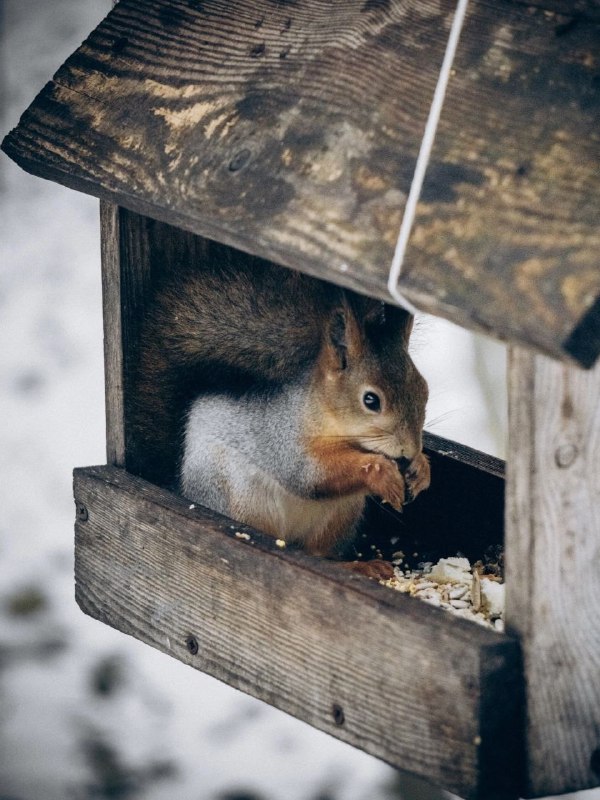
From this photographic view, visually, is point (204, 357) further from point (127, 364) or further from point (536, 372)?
point (536, 372)

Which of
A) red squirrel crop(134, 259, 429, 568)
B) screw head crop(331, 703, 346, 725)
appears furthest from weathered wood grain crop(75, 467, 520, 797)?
red squirrel crop(134, 259, 429, 568)

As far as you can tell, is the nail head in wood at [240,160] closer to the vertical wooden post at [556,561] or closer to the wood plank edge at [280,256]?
the wood plank edge at [280,256]

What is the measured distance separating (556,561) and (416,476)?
2.13 feet

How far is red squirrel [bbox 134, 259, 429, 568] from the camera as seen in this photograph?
254 cm

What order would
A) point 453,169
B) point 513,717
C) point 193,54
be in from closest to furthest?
point 453,169 < point 513,717 < point 193,54

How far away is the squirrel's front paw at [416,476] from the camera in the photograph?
8.23ft

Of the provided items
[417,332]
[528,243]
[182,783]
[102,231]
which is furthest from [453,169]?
[182,783]

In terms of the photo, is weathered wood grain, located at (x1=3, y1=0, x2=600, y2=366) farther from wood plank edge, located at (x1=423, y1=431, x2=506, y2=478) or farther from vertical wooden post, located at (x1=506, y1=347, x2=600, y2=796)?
wood plank edge, located at (x1=423, y1=431, x2=506, y2=478)

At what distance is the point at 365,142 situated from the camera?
6.31 ft

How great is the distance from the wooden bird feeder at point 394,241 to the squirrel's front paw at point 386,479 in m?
0.30

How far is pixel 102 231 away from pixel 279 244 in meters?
0.85

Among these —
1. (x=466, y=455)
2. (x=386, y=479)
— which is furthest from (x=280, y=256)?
(x=466, y=455)

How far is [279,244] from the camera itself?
1.91 m

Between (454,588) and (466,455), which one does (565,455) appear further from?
→ (466,455)
